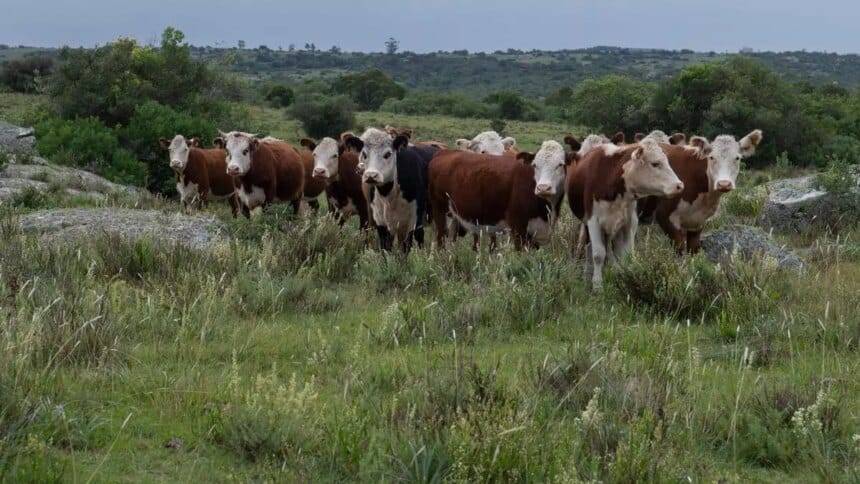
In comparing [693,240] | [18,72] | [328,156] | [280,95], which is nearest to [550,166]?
[693,240]

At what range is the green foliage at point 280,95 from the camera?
6266 cm

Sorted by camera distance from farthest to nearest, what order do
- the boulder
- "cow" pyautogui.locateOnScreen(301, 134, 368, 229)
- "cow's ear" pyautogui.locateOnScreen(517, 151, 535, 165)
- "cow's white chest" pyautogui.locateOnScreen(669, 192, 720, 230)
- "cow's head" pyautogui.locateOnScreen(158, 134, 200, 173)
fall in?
1. "cow's head" pyautogui.locateOnScreen(158, 134, 200, 173)
2. "cow" pyautogui.locateOnScreen(301, 134, 368, 229)
3. the boulder
4. "cow's white chest" pyautogui.locateOnScreen(669, 192, 720, 230)
5. "cow's ear" pyautogui.locateOnScreen(517, 151, 535, 165)

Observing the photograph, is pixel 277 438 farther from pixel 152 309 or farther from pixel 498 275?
pixel 498 275

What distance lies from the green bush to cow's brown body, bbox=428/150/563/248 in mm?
13163

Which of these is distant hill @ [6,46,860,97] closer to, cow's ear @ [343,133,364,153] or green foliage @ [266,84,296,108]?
green foliage @ [266,84,296,108]

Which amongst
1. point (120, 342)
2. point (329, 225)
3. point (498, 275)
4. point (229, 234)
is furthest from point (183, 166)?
point (120, 342)

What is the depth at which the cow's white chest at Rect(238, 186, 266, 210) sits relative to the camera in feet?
51.3

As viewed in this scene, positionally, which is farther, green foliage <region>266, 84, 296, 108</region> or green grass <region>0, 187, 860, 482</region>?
green foliage <region>266, 84, 296, 108</region>

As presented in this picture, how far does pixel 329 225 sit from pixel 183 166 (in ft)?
29.6

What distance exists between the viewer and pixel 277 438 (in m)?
4.52

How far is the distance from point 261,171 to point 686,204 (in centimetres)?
755

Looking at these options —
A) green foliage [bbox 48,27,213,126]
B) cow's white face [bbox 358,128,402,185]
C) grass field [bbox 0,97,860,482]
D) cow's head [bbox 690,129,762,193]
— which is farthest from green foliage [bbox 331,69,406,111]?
grass field [bbox 0,97,860,482]

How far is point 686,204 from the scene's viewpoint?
11.3 m

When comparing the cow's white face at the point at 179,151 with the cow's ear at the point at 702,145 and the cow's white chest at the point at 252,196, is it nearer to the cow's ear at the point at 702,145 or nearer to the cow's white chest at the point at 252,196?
the cow's white chest at the point at 252,196
